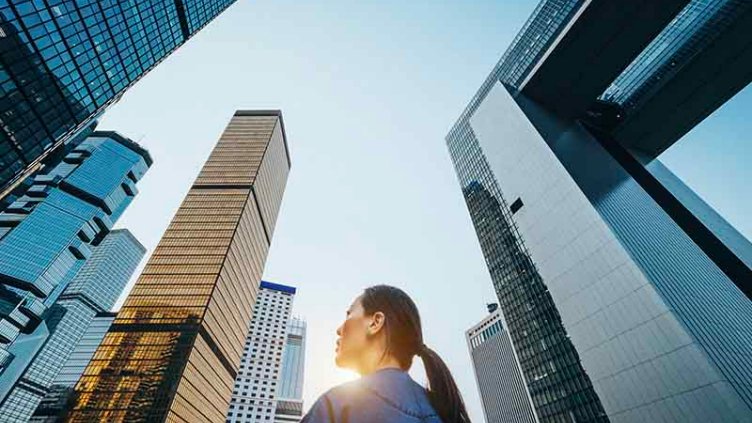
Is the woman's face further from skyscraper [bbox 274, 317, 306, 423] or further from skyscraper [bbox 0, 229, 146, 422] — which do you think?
skyscraper [bbox 274, 317, 306, 423]

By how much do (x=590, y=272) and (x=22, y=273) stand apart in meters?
113

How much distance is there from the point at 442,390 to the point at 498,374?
90.9 meters

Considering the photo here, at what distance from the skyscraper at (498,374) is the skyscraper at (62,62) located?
84271mm

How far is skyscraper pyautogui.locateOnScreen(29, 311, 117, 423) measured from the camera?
107 metres

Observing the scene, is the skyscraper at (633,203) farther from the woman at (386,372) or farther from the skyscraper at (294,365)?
the skyscraper at (294,365)

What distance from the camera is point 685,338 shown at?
14578 mm

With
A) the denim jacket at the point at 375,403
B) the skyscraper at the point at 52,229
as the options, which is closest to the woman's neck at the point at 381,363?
the denim jacket at the point at 375,403

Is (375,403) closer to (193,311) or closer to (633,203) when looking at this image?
(633,203)

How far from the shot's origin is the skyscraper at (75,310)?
4252 inches

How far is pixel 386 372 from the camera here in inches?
56.1

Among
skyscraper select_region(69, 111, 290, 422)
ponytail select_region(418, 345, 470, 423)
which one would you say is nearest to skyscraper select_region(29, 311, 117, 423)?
skyscraper select_region(69, 111, 290, 422)

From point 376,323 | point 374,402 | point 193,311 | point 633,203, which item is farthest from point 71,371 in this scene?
point 374,402

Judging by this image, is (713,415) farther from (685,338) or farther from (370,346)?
(370,346)

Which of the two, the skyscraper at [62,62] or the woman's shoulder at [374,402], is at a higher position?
the skyscraper at [62,62]
